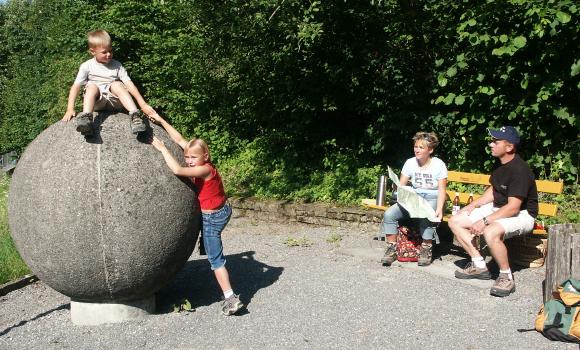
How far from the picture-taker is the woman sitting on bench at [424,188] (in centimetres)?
726

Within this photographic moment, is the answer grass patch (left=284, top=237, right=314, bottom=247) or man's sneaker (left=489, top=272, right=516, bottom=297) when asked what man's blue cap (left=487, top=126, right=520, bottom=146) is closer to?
man's sneaker (left=489, top=272, right=516, bottom=297)

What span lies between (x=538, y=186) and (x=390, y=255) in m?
1.85

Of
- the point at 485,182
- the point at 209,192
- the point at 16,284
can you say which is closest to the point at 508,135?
the point at 485,182

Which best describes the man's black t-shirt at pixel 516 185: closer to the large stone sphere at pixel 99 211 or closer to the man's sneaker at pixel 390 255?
the man's sneaker at pixel 390 255

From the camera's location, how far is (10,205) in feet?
18.2

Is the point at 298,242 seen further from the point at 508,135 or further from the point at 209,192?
the point at 508,135

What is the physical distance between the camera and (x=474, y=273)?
6.75m

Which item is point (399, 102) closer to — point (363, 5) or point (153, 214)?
point (363, 5)

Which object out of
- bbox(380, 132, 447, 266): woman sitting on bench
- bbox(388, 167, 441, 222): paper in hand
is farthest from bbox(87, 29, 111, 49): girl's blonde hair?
bbox(380, 132, 447, 266): woman sitting on bench

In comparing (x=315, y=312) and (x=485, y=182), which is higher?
(x=485, y=182)

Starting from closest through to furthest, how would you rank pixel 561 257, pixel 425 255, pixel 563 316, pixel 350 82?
pixel 563 316
pixel 561 257
pixel 425 255
pixel 350 82

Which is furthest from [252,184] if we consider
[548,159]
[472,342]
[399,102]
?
[472,342]

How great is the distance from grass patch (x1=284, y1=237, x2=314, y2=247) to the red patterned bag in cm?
147

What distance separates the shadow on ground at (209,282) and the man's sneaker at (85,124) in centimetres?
184
